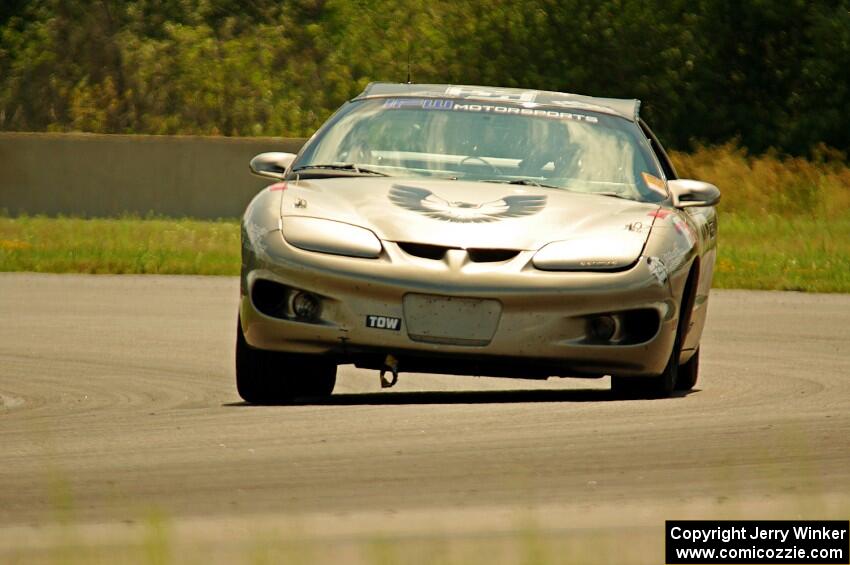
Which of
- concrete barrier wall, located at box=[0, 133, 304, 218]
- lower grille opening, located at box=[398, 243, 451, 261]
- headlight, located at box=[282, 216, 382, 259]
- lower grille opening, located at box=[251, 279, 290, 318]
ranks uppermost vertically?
lower grille opening, located at box=[398, 243, 451, 261]

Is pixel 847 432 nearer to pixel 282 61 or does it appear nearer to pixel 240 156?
pixel 240 156

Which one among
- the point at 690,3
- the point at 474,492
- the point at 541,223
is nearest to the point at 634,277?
the point at 541,223

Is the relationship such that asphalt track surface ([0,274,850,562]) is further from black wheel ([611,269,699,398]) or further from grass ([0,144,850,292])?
grass ([0,144,850,292])

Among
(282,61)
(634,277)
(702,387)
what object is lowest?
(282,61)

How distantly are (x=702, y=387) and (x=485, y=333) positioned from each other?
92.8 inches

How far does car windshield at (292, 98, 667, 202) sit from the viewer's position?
8.79m

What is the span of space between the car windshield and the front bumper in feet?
3.04

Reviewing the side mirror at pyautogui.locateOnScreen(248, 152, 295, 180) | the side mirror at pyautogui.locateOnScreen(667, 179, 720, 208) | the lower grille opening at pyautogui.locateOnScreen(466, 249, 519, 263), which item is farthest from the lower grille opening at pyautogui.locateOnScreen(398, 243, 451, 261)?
the side mirror at pyautogui.locateOnScreen(667, 179, 720, 208)

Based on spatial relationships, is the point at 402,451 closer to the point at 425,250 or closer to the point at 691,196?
the point at 425,250

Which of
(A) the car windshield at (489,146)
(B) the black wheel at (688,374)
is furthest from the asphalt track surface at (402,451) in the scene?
(A) the car windshield at (489,146)

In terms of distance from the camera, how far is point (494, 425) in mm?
7738

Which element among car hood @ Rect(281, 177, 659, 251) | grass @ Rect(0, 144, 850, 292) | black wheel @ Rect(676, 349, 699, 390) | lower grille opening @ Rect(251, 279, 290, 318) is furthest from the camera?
grass @ Rect(0, 144, 850, 292)

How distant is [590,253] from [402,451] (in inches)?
53.5

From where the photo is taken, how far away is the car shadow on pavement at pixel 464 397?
8.74m
